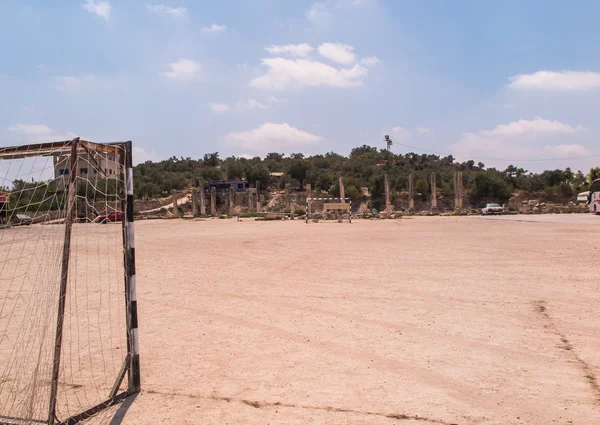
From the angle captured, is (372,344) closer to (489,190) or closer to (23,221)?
(23,221)

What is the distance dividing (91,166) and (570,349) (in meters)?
5.10

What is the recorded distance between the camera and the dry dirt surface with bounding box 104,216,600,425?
3.82 metres

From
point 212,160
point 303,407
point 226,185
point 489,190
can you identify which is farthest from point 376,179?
point 303,407

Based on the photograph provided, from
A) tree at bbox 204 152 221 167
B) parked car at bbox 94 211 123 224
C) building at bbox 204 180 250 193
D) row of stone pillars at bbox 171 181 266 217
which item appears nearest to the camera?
parked car at bbox 94 211 123 224

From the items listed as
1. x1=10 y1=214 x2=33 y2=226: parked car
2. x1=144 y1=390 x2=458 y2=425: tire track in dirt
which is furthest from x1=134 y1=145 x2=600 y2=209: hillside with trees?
x1=144 y1=390 x2=458 y2=425: tire track in dirt

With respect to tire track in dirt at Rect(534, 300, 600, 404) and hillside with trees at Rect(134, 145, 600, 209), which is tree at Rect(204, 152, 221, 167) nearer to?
hillside with trees at Rect(134, 145, 600, 209)

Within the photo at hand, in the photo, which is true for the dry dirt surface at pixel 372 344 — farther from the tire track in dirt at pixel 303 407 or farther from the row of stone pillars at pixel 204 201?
the row of stone pillars at pixel 204 201

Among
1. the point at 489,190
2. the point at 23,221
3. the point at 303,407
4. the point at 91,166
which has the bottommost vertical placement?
the point at 303,407

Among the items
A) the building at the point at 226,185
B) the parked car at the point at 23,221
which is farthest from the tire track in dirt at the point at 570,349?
the building at the point at 226,185

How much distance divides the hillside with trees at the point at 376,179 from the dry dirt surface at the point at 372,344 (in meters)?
40.9

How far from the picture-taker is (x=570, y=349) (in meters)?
5.04

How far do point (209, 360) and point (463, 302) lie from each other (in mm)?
3968

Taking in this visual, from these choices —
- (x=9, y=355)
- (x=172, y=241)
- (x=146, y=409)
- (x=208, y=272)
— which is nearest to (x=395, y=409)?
(x=146, y=409)

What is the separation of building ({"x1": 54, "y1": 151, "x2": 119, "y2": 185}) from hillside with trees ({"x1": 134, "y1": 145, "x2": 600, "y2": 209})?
144 ft
